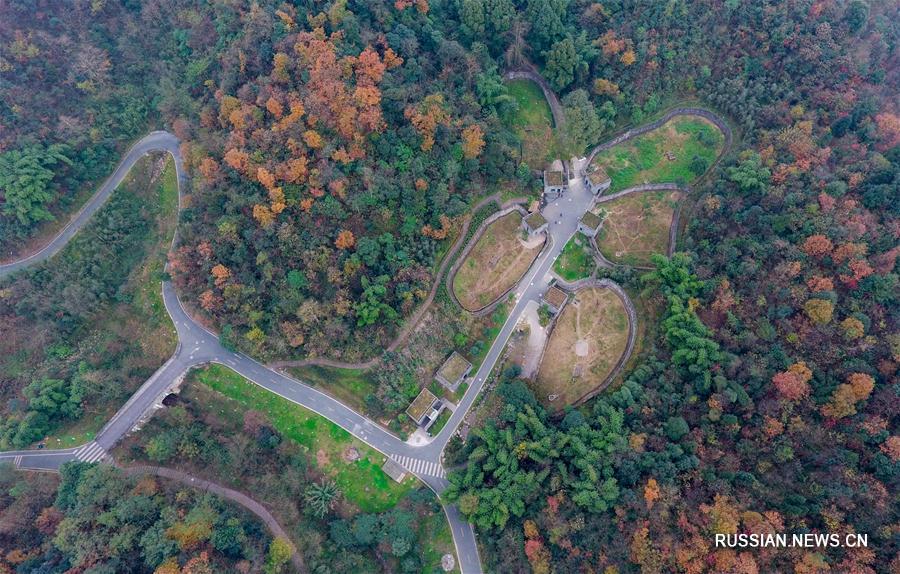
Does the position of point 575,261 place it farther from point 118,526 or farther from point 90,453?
point 90,453

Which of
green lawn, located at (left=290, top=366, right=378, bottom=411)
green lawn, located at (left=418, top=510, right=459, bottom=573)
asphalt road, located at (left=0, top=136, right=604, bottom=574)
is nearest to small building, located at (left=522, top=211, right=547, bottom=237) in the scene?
asphalt road, located at (left=0, top=136, right=604, bottom=574)

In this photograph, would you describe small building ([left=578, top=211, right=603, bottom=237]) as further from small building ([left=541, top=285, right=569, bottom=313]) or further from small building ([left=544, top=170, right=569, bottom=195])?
small building ([left=541, top=285, right=569, bottom=313])

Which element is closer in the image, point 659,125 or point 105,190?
point 105,190

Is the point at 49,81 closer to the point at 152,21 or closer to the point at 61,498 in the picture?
the point at 152,21

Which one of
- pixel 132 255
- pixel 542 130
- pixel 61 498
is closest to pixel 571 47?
pixel 542 130

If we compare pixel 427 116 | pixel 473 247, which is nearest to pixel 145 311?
pixel 473 247

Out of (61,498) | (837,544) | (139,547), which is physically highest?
(61,498)

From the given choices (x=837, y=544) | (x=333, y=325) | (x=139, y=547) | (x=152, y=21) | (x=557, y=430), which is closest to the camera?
(x=837, y=544)
